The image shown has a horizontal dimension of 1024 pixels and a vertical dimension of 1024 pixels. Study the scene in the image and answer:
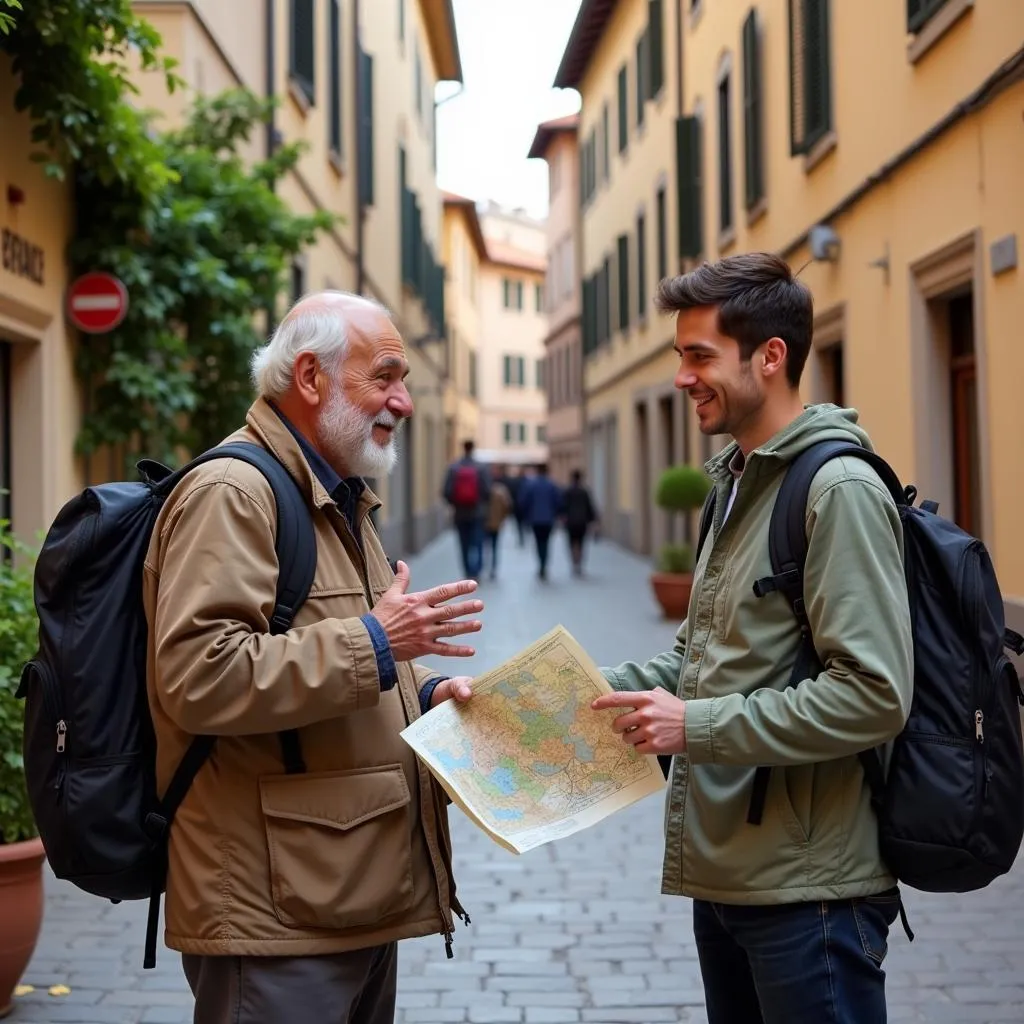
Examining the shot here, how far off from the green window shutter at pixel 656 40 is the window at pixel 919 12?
42.1ft

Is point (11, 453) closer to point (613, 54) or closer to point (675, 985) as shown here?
point (675, 985)

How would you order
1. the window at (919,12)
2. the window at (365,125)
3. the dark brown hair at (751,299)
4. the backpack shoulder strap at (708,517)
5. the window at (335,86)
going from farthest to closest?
the window at (365,125) → the window at (335,86) → the window at (919,12) → the backpack shoulder strap at (708,517) → the dark brown hair at (751,299)

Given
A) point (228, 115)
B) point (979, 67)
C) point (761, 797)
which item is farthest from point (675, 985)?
point (228, 115)

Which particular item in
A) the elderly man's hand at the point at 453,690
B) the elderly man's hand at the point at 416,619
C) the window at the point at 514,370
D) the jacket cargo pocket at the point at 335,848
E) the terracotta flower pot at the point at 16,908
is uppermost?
the window at the point at 514,370

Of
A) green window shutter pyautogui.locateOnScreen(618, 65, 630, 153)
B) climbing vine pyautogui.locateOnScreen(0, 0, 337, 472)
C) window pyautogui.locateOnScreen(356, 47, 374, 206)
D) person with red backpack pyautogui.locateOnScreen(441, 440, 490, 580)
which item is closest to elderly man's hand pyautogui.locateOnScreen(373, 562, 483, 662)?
climbing vine pyautogui.locateOnScreen(0, 0, 337, 472)

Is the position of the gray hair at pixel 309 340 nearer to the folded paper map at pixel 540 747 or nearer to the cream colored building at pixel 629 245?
the folded paper map at pixel 540 747

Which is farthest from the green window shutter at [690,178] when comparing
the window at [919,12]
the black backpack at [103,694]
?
the black backpack at [103,694]

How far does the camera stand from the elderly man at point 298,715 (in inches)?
93.3

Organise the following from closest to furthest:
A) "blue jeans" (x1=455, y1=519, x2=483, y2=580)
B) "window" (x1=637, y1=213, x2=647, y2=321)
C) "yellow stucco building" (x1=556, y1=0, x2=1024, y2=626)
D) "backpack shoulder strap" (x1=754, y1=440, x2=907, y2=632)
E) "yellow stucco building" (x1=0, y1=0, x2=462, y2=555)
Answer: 1. "backpack shoulder strap" (x1=754, y1=440, x2=907, y2=632)
2. "yellow stucco building" (x1=0, y1=0, x2=462, y2=555)
3. "yellow stucco building" (x1=556, y1=0, x2=1024, y2=626)
4. "blue jeans" (x1=455, y1=519, x2=483, y2=580)
5. "window" (x1=637, y1=213, x2=647, y2=321)

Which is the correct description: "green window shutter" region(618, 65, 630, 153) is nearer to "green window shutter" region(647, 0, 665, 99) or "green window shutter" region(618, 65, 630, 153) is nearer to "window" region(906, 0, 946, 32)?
"green window shutter" region(647, 0, 665, 99)

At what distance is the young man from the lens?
7.59ft

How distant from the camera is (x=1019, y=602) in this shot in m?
8.27

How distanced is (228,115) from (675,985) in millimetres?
7079

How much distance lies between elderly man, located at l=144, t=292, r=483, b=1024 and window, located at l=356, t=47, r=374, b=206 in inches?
692
